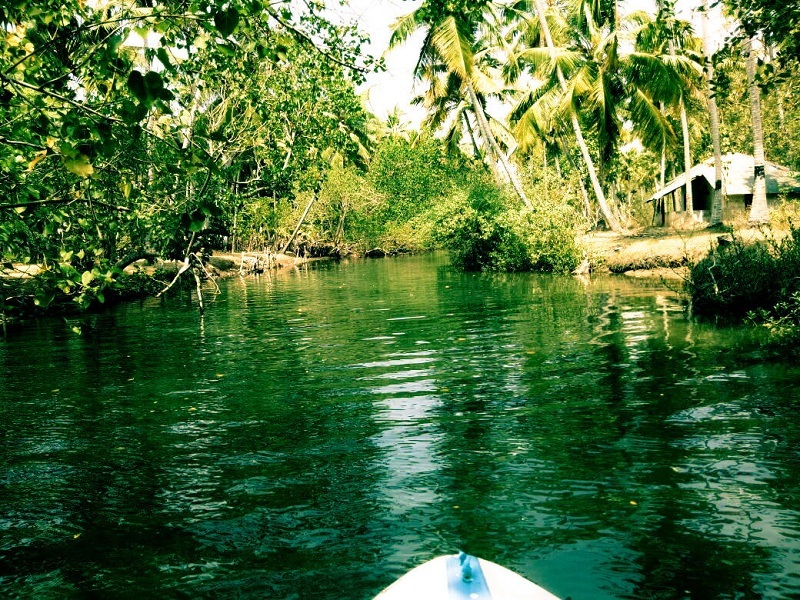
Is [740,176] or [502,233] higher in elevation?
[740,176]

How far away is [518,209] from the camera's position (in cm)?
3206

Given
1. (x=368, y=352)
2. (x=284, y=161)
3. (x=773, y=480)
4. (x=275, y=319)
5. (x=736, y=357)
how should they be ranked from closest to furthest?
1. (x=773, y=480)
2. (x=736, y=357)
3. (x=368, y=352)
4. (x=275, y=319)
5. (x=284, y=161)

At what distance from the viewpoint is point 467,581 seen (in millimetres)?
3068

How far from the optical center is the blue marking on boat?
9.91 ft

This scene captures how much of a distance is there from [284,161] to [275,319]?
8288mm

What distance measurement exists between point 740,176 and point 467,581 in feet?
119

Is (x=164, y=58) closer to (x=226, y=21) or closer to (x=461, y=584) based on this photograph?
(x=226, y=21)

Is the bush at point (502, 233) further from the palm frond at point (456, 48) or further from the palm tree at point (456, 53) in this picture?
the palm frond at point (456, 48)

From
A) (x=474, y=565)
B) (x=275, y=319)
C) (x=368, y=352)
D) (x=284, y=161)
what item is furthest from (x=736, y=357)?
(x=284, y=161)

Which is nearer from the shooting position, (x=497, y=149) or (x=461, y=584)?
(x=461, y=584)

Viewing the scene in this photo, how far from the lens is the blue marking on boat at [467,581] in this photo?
3.02 meters

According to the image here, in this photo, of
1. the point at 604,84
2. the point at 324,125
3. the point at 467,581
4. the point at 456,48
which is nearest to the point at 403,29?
the point at 456,48

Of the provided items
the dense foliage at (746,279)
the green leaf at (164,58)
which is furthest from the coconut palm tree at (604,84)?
the green leaf at (164,58)

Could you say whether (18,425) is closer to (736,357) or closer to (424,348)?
(424,348)
